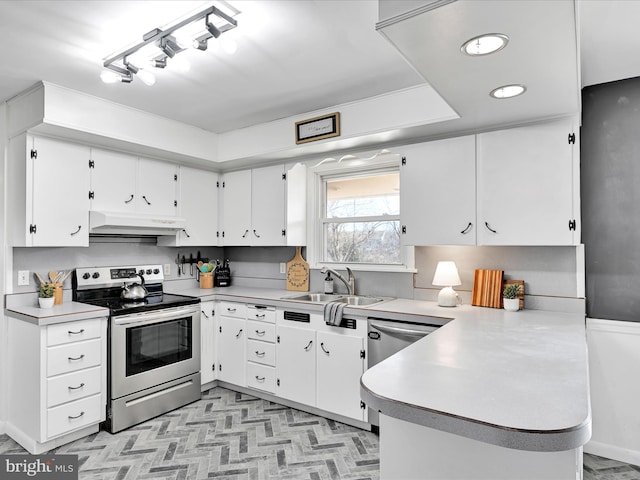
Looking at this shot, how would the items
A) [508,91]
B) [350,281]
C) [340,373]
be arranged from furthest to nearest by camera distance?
[350,281] < [340,373] < [508,91]

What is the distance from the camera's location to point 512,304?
2.65 m

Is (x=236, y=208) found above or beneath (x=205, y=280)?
above

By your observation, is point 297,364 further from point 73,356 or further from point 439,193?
point 439,193

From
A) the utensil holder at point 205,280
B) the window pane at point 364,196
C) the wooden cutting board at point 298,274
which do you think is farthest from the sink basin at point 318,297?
the utensil holder at point 205,280

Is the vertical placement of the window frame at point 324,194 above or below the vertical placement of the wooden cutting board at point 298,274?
above

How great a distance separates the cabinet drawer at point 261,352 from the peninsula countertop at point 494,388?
1.77m

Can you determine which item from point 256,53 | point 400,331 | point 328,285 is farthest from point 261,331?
point 256,53

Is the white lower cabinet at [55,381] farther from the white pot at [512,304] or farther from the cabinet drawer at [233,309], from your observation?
the white pot at [512,304]

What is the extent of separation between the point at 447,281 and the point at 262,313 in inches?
60.1

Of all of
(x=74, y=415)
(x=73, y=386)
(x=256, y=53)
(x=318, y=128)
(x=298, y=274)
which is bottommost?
(x=74, y=415)

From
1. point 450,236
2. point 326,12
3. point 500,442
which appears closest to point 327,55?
point 326,12

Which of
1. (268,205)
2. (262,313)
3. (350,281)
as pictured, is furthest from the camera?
(268,205)

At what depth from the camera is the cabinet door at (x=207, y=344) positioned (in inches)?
141

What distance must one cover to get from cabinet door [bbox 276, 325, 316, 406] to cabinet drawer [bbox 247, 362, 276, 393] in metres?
0.07
